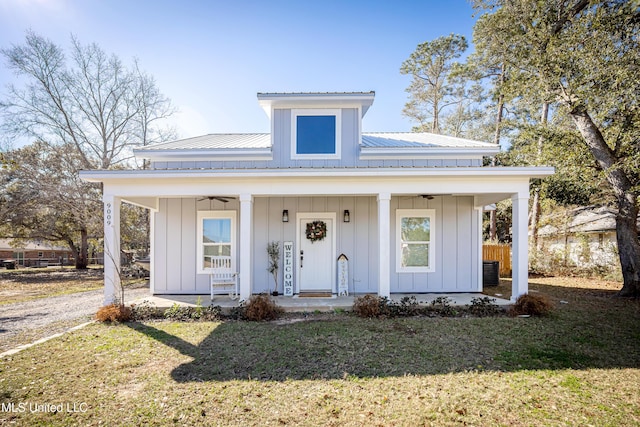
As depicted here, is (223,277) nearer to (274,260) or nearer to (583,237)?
(274,260)

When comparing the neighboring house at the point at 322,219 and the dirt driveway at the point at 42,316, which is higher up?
the neighboring house at the point at 322,219

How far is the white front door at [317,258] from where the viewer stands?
8320mm

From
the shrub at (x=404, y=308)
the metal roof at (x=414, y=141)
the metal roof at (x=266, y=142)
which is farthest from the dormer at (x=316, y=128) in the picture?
the shrub at (x=404, y=308)

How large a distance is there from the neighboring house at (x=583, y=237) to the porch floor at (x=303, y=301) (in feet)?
25.7

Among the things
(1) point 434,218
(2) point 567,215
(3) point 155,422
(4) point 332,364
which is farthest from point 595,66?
(3) point 155,422

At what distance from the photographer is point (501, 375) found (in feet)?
12.5

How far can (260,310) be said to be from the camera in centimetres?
616

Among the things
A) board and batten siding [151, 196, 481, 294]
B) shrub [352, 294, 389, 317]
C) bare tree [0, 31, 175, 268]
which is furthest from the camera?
bare tree [0, 31, 175, 268]

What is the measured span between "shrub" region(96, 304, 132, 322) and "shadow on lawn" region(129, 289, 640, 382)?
1.39ft

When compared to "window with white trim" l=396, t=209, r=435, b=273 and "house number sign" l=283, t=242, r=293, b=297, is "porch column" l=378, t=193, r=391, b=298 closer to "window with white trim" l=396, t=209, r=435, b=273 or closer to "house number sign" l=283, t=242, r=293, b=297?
"window with white trim" l=396, t=209, r=435, b=273

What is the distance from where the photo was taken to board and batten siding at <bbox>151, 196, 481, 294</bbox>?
8.30 m

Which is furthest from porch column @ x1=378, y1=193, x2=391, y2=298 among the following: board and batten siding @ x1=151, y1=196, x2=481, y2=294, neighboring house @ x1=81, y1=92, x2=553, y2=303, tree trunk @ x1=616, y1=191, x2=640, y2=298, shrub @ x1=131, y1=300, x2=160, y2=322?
tree trunk @ x1=616, y1=191, x2=640, y2=298

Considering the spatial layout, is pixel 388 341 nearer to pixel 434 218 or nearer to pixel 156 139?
pixel 434 218

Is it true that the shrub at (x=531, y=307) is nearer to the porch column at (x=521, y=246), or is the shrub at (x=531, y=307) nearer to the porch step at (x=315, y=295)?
the porch column at (x=521, y=246)
